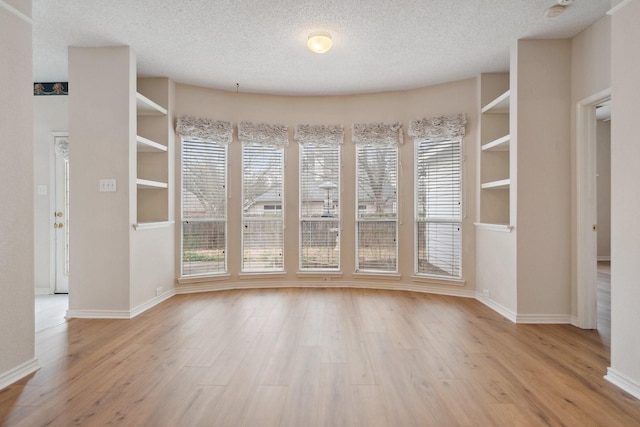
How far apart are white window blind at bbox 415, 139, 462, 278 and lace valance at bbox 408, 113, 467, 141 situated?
103 millimetres

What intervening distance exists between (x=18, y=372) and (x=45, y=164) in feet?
11.5

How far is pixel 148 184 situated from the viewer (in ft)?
13.5

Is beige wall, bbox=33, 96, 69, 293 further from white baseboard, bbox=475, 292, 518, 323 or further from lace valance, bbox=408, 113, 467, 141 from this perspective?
white baseboard, bbox=475, 292, 518, 323

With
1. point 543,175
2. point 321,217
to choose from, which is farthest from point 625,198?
point 321,217

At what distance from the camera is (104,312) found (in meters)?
3.74

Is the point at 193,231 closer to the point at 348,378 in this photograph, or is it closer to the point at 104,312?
the point at 104,312

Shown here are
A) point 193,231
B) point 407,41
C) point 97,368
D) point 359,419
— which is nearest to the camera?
point 359,419

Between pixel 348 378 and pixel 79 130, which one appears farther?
pixel 79 130

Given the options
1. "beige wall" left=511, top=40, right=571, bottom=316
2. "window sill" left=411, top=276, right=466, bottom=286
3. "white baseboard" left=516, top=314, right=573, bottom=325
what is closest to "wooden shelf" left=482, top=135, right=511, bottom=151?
"beige wall" left=511, top=40, right=571, bottom=316

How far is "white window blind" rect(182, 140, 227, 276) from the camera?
484 cm

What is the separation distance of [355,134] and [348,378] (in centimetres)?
361

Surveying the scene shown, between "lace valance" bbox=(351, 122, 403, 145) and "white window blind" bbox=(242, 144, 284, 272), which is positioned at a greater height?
"lace valance" bbox=(351, 122, 403, 145)

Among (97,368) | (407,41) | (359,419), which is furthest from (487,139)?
(97,368)

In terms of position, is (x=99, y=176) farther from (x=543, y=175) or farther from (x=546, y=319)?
(x=546, y=319)
